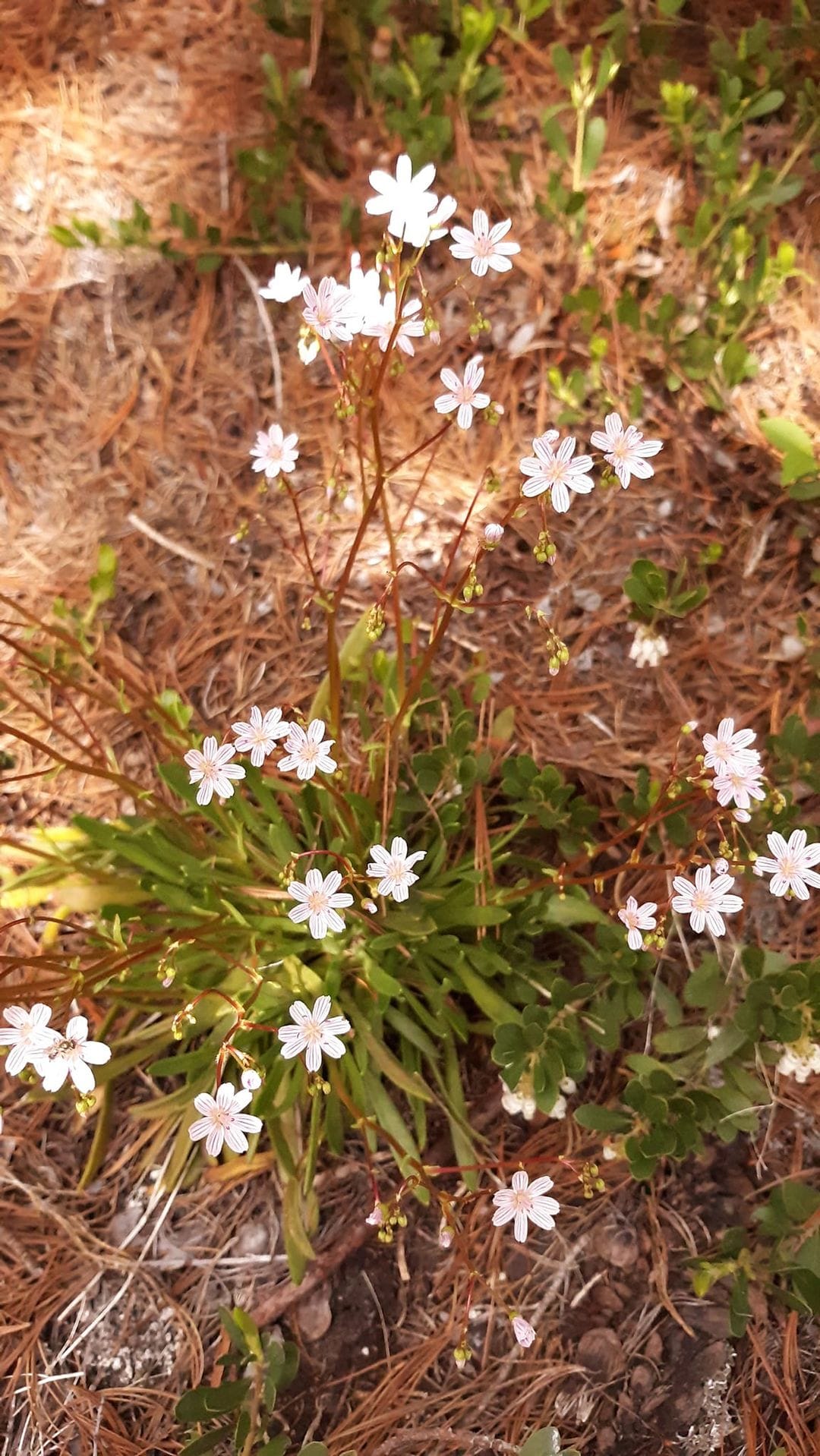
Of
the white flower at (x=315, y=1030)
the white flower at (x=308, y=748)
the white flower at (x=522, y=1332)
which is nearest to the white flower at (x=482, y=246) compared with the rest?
the white flower at (x=308, y=748)

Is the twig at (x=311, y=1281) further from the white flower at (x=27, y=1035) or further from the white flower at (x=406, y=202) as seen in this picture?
the white flower at (x=406, y=202)

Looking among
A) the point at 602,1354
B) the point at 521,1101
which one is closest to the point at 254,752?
the point at 521,1101

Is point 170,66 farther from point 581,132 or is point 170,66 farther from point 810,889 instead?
point 810,889

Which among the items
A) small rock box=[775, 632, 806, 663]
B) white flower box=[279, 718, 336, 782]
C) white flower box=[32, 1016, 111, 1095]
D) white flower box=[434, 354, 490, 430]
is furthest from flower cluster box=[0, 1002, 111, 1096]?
small rock box=[775, 632, 806, 663]

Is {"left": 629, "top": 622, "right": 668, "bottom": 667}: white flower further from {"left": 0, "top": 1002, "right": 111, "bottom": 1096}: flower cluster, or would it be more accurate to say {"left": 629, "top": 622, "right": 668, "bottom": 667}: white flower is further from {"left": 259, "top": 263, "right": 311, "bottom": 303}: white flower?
{"left": 0, "top": 1002, "right": 111, "bottom": 1096}: flower cluster

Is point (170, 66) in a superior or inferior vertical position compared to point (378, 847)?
superior

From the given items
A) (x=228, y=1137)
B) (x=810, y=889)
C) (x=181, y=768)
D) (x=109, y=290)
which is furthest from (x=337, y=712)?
(x=109, y=290)
